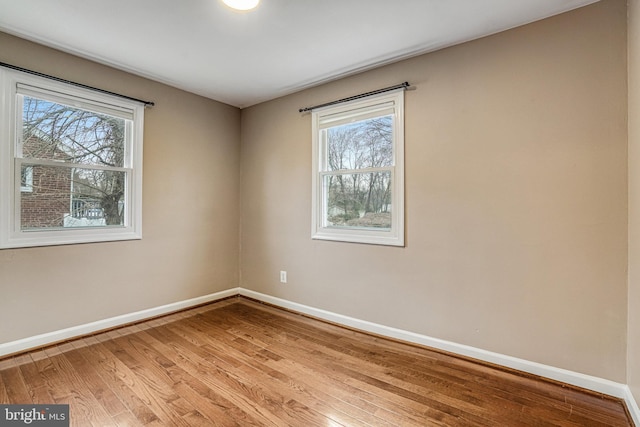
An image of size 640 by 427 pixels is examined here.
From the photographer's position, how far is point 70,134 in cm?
269

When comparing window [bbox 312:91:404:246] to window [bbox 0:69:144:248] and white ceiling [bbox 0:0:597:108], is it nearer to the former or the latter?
white ceiling [bbox 0:0:597:108]

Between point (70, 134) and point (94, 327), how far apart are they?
1727 millimetres

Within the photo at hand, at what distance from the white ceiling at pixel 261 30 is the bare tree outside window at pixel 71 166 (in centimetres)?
56

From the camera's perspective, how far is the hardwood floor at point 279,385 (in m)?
1.72

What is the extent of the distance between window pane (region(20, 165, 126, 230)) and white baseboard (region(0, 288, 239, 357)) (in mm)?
887

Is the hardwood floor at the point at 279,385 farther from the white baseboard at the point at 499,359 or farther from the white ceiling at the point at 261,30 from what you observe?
the white ceiling at the point at 261,30

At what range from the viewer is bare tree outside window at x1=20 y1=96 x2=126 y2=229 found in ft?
Result: 8.16

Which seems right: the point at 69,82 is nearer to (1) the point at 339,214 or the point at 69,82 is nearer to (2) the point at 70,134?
(2) the point at 70,134

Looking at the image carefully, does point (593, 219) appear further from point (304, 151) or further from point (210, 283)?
point (210, 283)

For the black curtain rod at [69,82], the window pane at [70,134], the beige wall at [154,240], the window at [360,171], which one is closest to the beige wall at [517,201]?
the window at [360,171]

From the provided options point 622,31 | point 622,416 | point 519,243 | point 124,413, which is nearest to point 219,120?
point 124,413

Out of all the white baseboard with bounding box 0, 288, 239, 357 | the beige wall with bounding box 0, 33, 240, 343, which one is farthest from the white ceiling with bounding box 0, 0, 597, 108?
the white baseboard with bounding box 0, 288, 239, 357

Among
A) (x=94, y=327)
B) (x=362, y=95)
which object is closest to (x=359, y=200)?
(x=362, y=95)

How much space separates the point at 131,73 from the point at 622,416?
14.8 feet
